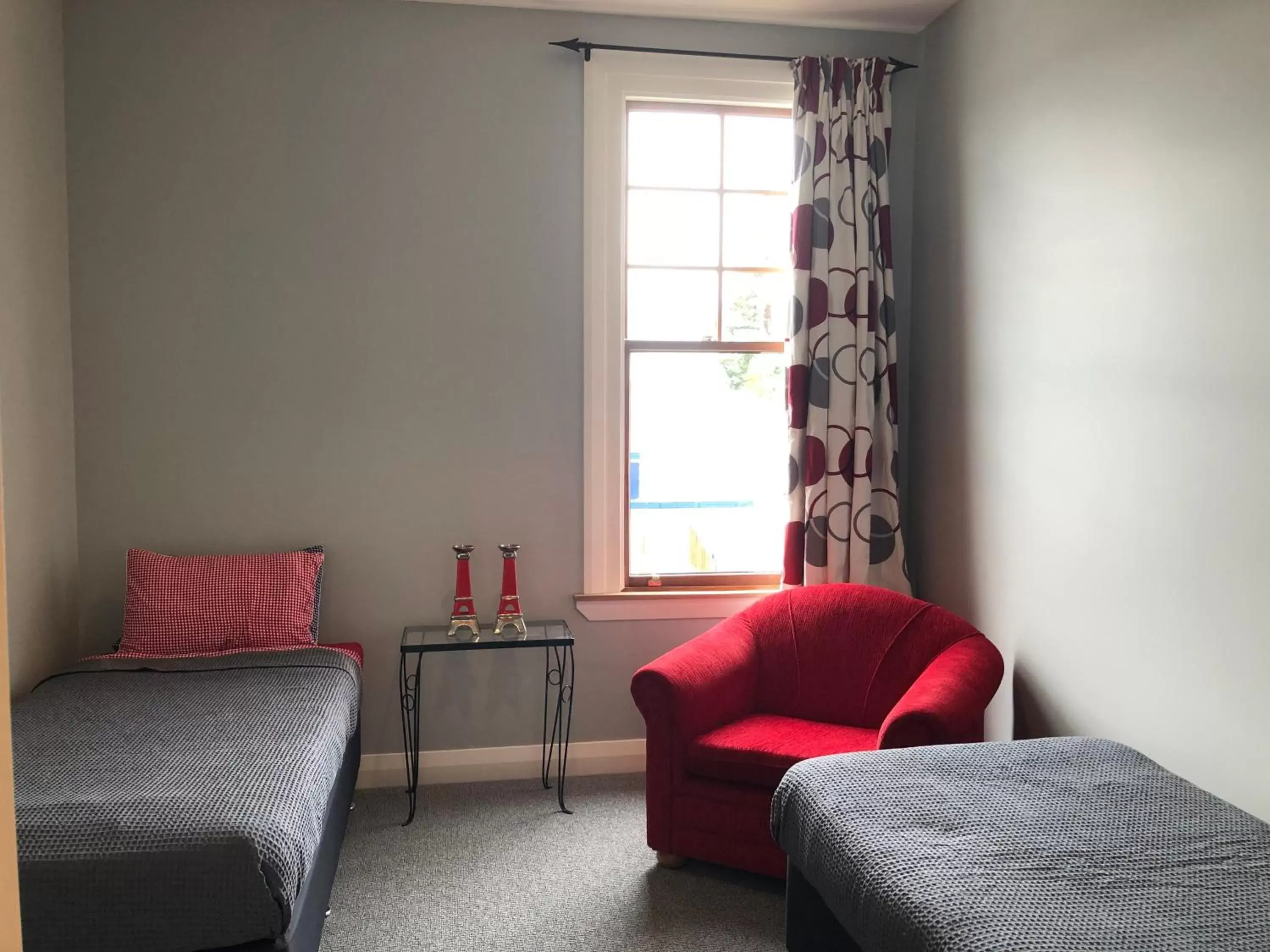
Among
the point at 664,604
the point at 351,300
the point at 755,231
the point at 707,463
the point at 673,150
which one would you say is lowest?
the point at 664,604

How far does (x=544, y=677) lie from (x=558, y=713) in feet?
0.63

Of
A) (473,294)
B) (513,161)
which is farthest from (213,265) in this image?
(513,161)

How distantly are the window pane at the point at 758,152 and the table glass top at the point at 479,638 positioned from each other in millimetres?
1757

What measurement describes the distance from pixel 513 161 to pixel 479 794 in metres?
2.23

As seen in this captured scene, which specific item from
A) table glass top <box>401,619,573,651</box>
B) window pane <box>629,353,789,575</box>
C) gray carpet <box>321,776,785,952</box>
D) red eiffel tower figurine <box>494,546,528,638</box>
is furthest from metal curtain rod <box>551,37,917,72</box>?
gray carpet <box>321,776,785,952</box>

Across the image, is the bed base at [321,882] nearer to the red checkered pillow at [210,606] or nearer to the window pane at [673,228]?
the red checkered pillow at [210,606]

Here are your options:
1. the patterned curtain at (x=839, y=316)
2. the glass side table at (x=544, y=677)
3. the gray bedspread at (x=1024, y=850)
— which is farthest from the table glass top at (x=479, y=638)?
the gray bedspread at (x=1024, y=850)

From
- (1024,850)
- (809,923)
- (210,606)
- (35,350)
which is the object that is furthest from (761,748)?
(35,350)

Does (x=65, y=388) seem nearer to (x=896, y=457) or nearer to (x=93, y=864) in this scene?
(x=93, y=864)

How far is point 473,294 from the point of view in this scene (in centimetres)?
339

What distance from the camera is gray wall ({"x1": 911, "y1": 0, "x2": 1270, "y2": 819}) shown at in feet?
6.85

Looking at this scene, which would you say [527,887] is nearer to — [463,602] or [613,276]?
[463,602]

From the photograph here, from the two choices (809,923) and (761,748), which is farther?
(761,748)

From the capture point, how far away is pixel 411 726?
11.3 ft
